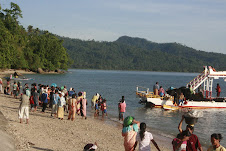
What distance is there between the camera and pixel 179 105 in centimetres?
2941

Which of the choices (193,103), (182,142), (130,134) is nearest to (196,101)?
(193,103)

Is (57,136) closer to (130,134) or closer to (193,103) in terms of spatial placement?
(130,134)

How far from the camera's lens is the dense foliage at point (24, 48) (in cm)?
6950

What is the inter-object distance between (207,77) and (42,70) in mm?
84036

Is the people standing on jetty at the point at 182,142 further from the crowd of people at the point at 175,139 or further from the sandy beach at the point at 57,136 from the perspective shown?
the sandy beach at the point at 57,136

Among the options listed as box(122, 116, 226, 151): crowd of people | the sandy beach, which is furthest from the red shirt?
the sandy beach

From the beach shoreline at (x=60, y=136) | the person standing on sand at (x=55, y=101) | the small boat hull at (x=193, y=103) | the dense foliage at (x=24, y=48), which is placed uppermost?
the dense foliage at (x=24, y=48)

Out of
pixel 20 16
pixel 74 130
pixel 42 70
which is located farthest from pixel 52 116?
pixel 42 70

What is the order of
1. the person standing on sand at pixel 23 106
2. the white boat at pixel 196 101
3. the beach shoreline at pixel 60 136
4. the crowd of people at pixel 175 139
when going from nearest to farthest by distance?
the crowd of people at pixel 175 139, the beach shoreline at pixel 60 136, the person standing on sand at pixel 23 106, the white boat at pixel 196 101

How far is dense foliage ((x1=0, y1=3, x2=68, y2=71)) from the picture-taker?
6950 centimetres

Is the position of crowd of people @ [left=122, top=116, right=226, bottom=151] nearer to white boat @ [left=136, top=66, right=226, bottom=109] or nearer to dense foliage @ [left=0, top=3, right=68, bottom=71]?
white boat @ [left=136, top=66, right=226, bottom=109]

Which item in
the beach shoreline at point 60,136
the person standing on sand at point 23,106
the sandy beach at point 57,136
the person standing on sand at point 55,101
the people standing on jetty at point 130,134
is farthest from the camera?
the person standing on sand at point 55,101

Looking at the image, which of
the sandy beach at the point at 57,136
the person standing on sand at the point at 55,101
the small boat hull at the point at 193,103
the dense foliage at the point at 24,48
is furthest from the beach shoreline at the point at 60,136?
the dense foliage at the point at 24,48

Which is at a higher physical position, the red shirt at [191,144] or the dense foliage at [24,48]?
the dense foliage at [24,48]
